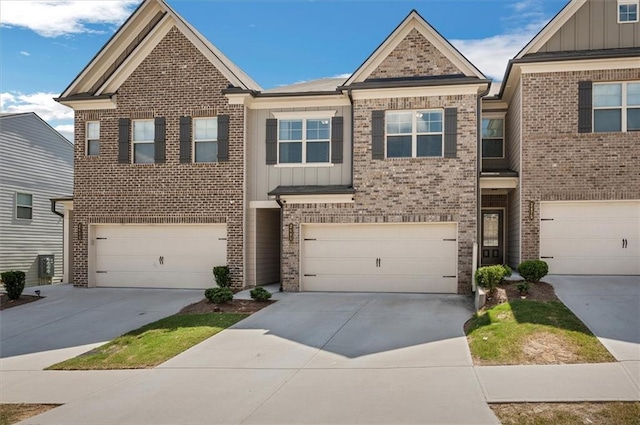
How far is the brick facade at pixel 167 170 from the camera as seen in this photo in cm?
1819

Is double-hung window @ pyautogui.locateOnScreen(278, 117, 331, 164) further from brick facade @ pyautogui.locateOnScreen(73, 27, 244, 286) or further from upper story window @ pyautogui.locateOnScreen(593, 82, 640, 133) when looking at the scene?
upper story window @ pyautogui.locateOnScreen(593, 82, 640, 133)

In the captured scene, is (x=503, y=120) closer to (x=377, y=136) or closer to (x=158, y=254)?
(x=377, y=136)

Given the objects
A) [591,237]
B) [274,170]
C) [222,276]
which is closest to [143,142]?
[274,170]

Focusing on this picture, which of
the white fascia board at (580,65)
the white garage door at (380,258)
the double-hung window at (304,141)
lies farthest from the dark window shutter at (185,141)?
the white fascia board at (580,65)

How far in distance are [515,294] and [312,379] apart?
20.9 feet

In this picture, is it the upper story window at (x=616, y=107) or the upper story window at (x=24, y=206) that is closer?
the upper story window at (x=616, y=107)

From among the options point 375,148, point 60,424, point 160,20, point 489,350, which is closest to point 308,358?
point 489,350

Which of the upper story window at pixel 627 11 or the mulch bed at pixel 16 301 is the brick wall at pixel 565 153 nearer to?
the upper story window at pixel 627 11

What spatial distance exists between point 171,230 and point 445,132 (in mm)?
8931

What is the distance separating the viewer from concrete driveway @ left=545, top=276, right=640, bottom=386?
9.60 m

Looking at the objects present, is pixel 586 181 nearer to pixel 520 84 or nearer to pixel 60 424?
pixel 520 84

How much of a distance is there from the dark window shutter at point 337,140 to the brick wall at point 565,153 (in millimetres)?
5213

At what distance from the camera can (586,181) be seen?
1596 centimetres

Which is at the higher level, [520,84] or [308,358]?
[520,84]
